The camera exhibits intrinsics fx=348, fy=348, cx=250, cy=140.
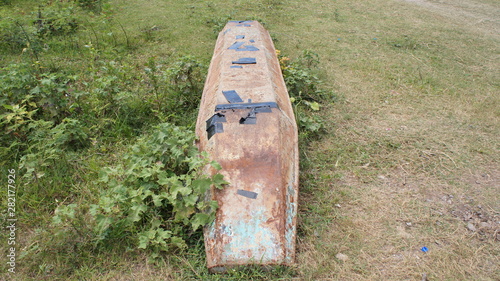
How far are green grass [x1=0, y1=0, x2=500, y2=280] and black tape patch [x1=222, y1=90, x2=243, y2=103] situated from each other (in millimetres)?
867

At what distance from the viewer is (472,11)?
324 inches

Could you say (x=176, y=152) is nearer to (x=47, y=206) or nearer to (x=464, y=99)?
(x=47, y=206)

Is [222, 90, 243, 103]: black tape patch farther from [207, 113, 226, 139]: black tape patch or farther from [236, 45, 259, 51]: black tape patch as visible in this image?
[236, 45, 259, 51]: black tape patch

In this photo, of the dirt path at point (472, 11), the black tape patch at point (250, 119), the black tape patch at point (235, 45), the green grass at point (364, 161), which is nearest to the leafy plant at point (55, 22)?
the green grass at point (364, 161)

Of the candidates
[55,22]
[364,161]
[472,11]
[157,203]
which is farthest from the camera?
[472,11]

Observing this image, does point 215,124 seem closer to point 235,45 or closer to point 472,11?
point 235,45

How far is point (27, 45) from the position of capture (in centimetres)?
491

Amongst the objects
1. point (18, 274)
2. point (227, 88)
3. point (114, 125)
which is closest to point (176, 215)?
point (18, 274)

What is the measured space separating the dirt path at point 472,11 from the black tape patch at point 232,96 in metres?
6.38

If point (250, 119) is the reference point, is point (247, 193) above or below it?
below

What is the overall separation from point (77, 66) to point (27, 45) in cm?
90

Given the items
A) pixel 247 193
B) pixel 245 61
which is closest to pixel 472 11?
→ pixel 245 61

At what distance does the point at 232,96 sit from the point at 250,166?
813 millimetres

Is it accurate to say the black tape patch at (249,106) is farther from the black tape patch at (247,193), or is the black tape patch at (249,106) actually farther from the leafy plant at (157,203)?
the black tape patch at (247,193)
